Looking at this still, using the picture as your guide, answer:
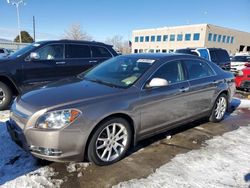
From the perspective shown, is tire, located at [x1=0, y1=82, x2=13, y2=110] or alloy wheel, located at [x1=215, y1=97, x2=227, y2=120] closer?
alloy wheel, located at [x1=215, y1=97, x2=227, y2=120]

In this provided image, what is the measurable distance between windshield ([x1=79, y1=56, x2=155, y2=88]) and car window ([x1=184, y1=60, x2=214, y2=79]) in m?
0.90

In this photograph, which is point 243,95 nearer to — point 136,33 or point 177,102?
point 177,102

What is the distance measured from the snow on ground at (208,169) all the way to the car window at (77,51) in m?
4.45

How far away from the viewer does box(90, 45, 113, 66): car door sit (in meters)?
7.60

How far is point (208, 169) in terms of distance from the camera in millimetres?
3521

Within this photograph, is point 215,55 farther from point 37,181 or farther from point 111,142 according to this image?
point 37,181

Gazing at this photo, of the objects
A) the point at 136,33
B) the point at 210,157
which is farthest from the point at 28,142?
the point at 136,33

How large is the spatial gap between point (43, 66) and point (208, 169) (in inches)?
189

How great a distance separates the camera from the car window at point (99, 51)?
25.0 feet

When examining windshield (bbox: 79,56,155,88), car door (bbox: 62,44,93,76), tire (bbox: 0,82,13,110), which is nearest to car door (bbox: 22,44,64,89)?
car door (bbox: 62,44,93,76)

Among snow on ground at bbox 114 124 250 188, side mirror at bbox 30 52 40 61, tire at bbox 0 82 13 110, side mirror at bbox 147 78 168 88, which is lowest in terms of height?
snow on ground at bbox 114 124 250 188

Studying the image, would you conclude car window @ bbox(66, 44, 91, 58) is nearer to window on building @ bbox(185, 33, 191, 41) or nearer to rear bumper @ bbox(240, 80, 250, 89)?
rear bumper @ bbox(240, 80, 250, 89)

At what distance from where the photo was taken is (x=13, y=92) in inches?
247

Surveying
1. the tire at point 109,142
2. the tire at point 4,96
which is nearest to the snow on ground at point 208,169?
the tire at point 109,142
